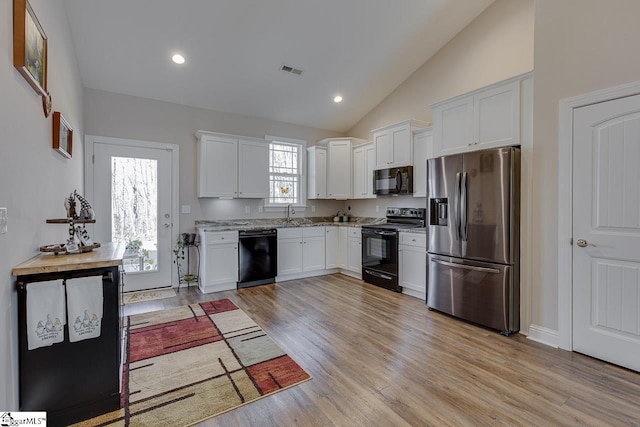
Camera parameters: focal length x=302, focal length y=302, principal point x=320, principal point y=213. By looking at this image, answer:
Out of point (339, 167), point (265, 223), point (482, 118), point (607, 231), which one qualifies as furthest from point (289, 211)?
point (607, 231)

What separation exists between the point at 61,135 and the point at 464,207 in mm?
3732

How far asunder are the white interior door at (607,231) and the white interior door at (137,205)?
4828 mm

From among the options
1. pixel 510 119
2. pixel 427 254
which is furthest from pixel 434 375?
pixel 510 119

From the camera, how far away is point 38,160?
1.95 meters

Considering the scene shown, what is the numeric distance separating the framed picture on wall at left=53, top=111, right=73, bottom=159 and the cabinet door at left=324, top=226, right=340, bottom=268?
3.68 m

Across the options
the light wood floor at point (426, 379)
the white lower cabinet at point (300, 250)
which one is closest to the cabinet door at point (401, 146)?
the white lower cabinet at point (300, 250)

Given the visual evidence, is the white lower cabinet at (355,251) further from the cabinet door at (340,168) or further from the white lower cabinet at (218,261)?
the white lower cabinet at (218,261)

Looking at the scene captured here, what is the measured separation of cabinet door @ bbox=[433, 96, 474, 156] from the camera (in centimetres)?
335

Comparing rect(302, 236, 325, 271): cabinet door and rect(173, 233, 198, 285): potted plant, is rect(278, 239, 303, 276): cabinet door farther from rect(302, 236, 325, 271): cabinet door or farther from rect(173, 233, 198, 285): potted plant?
rect(173, 233, 198, 285): potted plant

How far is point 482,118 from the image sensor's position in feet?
10.5

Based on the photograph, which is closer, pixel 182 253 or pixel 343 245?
pixel 182 253

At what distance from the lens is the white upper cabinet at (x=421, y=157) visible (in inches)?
169

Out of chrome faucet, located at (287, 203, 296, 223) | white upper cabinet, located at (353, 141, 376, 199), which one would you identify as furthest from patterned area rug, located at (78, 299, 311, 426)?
white upper cabinet, located at (353, 141, 376, 199)

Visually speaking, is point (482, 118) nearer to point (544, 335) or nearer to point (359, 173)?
point (544, 335)
